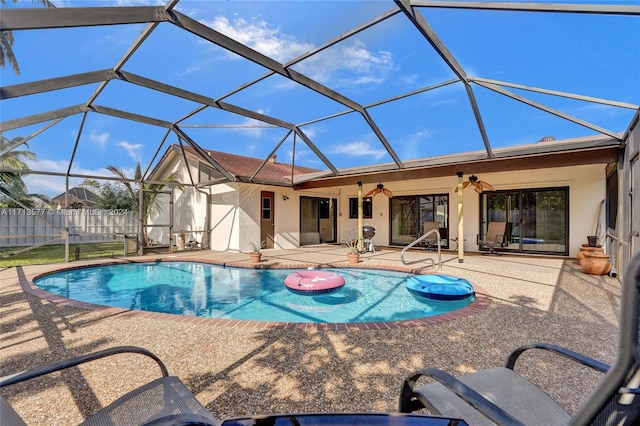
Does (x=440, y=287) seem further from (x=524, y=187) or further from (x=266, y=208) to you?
(x=266, y=208)

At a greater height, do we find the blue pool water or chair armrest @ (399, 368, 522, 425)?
chair armrest @ (399, 368, 522, 425)

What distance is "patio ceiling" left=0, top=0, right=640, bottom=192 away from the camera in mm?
4621

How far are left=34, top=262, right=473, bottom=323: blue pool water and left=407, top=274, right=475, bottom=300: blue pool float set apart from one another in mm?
126

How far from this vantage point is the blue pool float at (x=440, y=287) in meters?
5.62

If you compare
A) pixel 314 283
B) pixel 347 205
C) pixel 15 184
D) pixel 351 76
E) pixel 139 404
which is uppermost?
pixel 351 76

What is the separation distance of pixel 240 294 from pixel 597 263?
8.36 metres

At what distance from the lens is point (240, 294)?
687 cm

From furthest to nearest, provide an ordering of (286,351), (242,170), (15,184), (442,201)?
(15,184) < (242,170) < (442,201) < (286,351)

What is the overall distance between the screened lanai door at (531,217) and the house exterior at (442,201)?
3cm

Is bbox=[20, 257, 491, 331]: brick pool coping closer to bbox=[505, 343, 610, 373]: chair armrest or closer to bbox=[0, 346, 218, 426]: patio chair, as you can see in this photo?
bbox=[505, 343, 610, 373]: chair armrest

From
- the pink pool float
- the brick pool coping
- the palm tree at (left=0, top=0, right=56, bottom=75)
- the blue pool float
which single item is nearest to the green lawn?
the brick pool coping

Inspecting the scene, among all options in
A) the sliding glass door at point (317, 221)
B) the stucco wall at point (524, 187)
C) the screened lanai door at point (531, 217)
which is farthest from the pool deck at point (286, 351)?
the sliding glass door at point (317, 221)

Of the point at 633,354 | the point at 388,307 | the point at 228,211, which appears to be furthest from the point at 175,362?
the point at 228,211

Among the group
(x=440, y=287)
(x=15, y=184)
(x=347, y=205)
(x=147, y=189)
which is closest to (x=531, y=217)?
(x=440, y=287)
